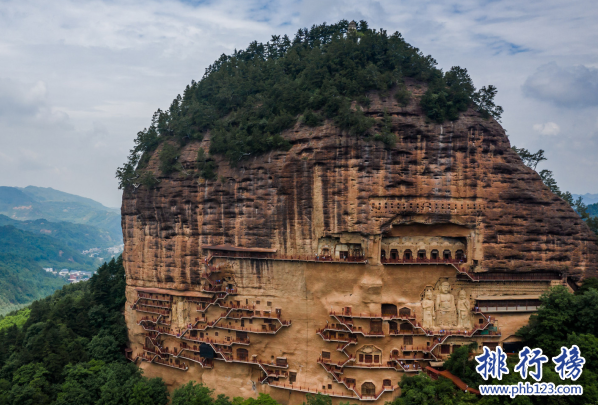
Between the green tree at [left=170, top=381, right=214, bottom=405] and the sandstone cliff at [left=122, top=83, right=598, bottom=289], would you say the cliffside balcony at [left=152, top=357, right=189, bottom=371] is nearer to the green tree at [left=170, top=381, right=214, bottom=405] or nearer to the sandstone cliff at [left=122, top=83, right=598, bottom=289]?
the green tree at [left=170, top=381, right=214, bottom=405]

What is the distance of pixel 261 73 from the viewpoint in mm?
37969

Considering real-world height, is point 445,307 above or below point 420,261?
below

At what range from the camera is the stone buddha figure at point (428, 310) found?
96.5ft

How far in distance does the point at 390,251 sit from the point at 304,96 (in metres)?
12.4

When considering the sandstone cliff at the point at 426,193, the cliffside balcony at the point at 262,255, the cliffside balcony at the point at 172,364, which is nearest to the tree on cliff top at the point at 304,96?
the sandstone cliff at the point at 426,193

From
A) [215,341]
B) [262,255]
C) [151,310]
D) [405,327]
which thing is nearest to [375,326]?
[405,327]

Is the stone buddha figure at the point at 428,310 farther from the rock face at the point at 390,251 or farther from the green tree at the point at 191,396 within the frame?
the green tree at the point at 191,396

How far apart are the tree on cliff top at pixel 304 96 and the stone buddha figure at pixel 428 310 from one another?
1125 cm

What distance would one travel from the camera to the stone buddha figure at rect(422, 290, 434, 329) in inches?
1158

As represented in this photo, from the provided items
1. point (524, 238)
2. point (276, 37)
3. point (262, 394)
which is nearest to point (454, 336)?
point (524, 238)

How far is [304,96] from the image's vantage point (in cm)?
3228

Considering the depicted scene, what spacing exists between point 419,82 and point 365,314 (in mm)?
16704

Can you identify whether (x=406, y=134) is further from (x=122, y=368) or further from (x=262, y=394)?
(x=122, y=368)

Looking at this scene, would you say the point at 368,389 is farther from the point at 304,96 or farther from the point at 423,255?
the point at 304,96
